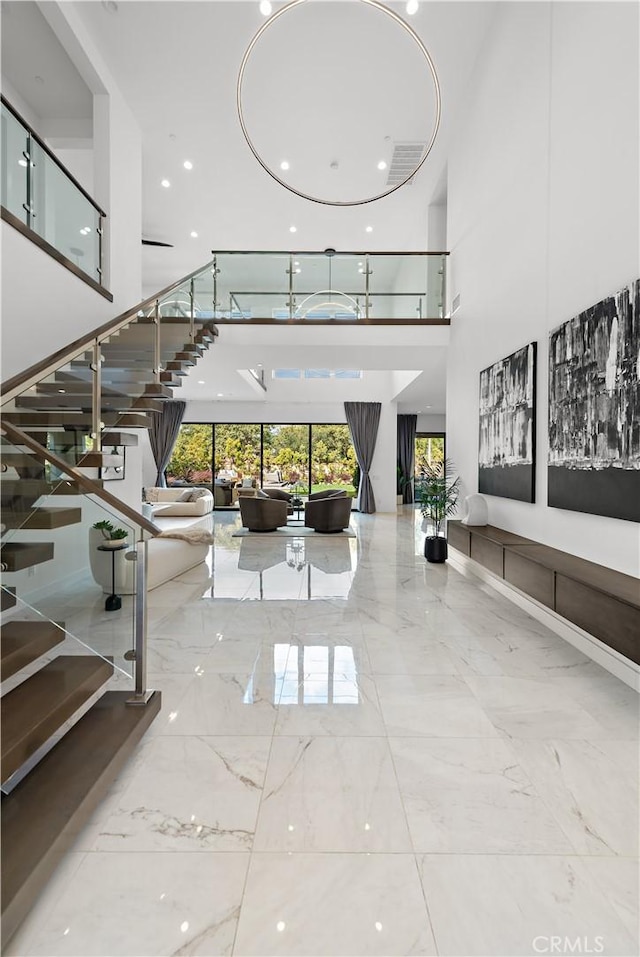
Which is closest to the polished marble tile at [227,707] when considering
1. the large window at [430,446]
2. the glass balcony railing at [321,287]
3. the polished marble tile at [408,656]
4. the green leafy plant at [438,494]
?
the polished marble tile at [408,656]

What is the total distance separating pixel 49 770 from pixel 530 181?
5.76 metres

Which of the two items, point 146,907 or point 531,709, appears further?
point 531,709

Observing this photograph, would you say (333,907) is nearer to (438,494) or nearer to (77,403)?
(77,403)

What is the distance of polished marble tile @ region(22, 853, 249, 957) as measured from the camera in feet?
4.61

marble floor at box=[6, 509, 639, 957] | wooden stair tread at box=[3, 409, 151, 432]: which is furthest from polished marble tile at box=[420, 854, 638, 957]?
wooden stair tread at box=[3, 409, 151, 432]

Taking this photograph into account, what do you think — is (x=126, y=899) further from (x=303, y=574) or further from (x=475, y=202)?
(x=475, y=202)

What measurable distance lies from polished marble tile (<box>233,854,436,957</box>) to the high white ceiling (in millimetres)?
7354

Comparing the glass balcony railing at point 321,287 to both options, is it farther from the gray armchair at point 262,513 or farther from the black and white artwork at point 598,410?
the black and white artwork at point 598,410

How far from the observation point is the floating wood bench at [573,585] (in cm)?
258

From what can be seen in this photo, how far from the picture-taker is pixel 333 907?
60.1 inches

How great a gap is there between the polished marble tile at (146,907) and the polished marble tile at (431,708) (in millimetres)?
1152

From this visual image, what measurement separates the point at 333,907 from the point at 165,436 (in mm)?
14116

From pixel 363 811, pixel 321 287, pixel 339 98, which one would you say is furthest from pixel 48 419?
pixel 339 98

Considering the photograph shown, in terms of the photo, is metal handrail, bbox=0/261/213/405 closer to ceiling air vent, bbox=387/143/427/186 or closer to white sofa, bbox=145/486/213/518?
ceiling air vent, bbox=387/143/427/186
